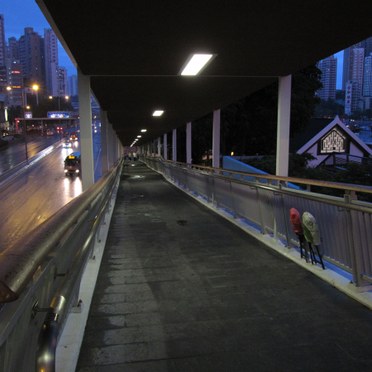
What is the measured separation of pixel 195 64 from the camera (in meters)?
7.69

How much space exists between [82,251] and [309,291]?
2.37 metres

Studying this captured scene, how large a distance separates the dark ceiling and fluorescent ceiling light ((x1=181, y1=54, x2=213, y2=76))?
0.50 feet

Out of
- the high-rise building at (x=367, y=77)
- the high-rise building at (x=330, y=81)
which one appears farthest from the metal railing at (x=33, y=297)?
the high-rise building at (x=330, y=81)

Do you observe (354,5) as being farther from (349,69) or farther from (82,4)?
(349,69)

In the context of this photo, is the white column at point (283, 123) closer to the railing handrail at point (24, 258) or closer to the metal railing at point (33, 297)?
the metal railing at point (33, 297)

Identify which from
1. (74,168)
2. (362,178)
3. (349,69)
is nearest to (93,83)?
(362,178)

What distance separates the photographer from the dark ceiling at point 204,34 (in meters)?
4.54

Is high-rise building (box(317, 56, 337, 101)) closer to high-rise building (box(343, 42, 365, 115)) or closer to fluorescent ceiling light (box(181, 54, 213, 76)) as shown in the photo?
high-rise building (box(343, 42, 365, 115))

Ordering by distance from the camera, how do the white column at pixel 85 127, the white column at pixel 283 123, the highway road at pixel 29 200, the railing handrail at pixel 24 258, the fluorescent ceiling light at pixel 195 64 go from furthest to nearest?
the highway road at pixel 29 200
the white column at pixel 283 123
the white column at pixel 85 127
the fluorescent ceiling light at pixel 195 64
the railing handrail at pixel 24 258

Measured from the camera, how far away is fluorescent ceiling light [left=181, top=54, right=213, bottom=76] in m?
7.09

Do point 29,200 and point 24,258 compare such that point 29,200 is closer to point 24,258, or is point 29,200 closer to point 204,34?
point 204,34

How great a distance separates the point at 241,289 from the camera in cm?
425

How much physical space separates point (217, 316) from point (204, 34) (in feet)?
12.9

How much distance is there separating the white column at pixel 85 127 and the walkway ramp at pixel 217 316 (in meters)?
3.31
